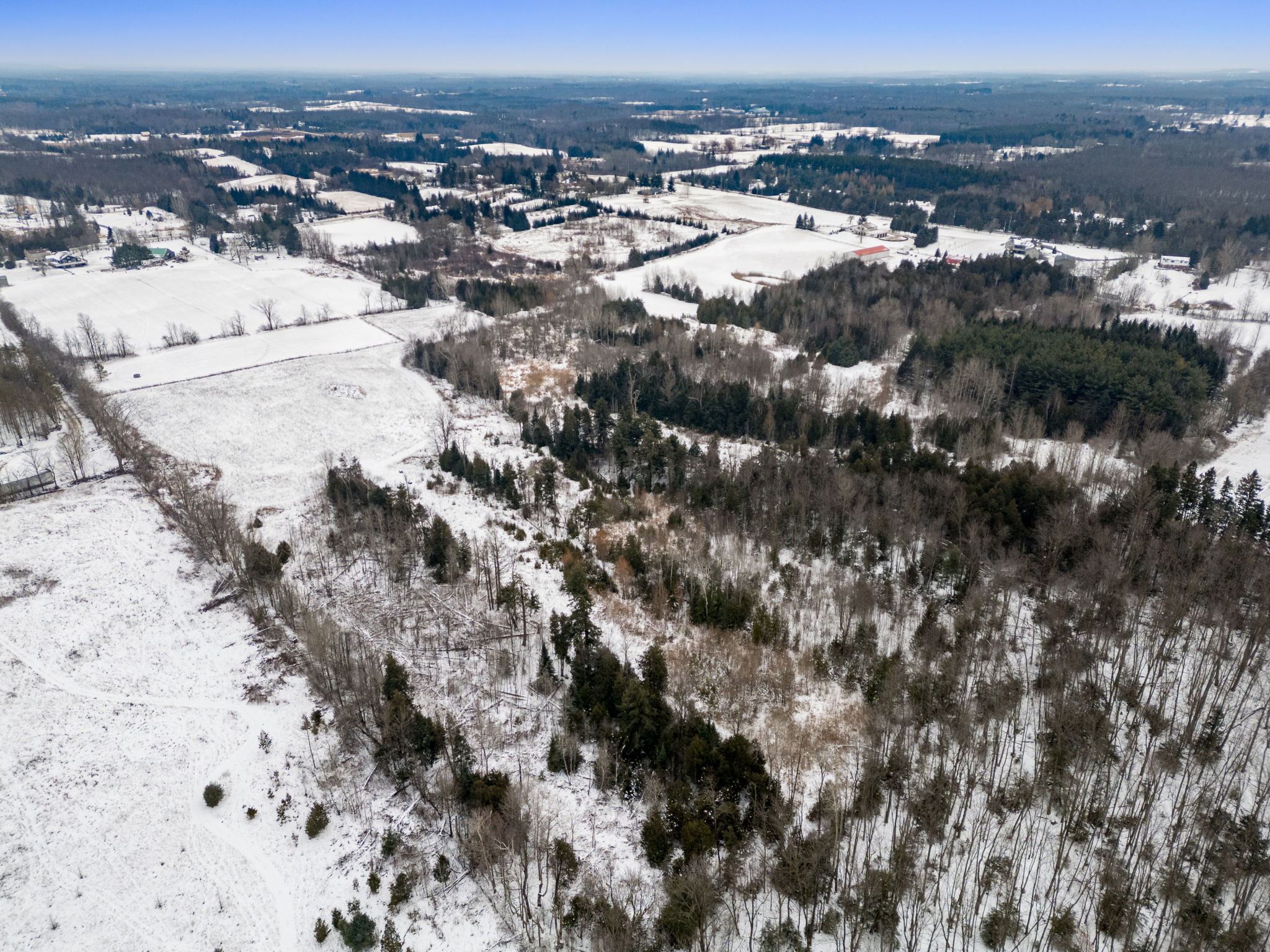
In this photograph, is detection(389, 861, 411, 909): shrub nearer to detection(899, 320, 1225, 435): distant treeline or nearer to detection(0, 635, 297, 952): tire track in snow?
detection(0, 635, 297, 952): tire track in snow

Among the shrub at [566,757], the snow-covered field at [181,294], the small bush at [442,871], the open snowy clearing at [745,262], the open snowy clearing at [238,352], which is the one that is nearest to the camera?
the small bush at [442,871]

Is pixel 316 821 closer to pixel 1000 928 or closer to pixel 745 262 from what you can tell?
pixel 1000 928

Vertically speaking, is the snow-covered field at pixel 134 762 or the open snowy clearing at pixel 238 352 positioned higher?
the open snowy clearing at pixel 238 352

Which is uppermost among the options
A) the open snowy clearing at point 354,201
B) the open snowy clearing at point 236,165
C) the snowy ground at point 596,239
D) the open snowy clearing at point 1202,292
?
the open snowy clearing at point 236,165

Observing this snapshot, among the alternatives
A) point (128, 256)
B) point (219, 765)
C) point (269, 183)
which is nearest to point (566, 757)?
point (219, 765)

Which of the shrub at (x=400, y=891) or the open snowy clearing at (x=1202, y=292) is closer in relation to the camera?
the shrub at (x=400, y=891)

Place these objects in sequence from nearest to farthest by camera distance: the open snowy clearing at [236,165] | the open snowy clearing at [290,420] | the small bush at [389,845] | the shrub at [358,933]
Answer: the shrub at [358,933], the small bush at [389,845], the open snowy clearing at [290,420], the open snowy clearing at [236,165]

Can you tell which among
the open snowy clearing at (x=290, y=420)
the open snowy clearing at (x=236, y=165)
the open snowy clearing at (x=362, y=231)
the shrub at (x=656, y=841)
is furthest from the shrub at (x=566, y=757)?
the open snowy clearing at (x=236, y=165)

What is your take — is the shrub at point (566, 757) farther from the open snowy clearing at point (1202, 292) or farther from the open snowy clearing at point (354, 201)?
the open snowy clearing at point (354, 201)

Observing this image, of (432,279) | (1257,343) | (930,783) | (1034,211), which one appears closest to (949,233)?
(1034,211)
